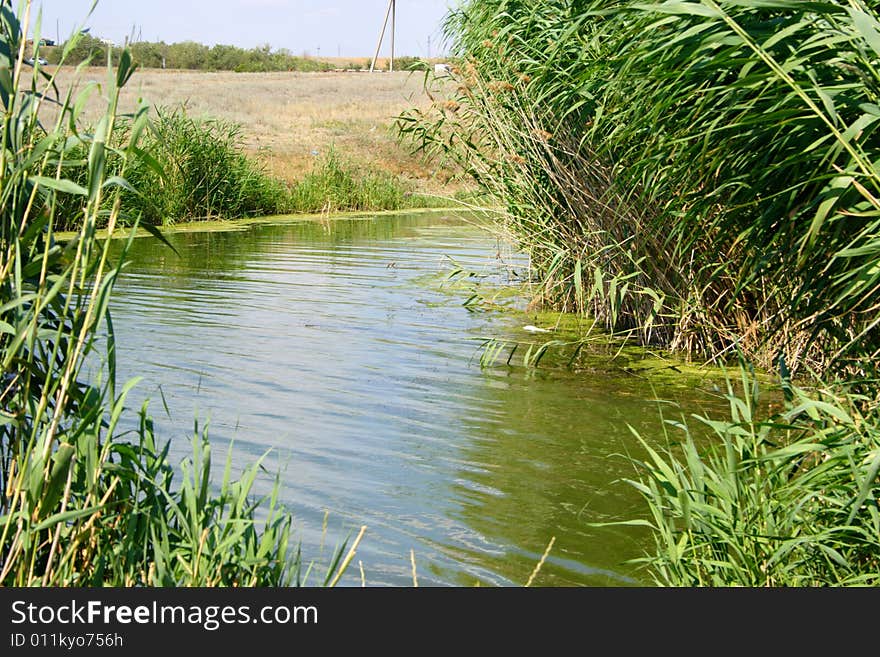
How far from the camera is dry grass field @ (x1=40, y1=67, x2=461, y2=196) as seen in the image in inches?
1030

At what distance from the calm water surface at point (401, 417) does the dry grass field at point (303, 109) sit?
19.9ft

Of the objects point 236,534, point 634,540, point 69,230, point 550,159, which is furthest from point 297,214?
point 236,534

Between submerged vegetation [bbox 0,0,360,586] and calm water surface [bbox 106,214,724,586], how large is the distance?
1.66ft

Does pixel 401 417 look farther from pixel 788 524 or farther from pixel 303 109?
pixel 303 109

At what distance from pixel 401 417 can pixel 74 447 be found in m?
3.76

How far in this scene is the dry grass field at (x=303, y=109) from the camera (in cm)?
2617

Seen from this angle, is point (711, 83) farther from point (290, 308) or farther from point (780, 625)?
point (290, 308)

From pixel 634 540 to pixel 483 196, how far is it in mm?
5464

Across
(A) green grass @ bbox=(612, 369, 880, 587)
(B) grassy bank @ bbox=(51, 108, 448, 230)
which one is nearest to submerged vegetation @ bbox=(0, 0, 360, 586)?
(A) green grass @ bbox=(612, 369, 880, 587)

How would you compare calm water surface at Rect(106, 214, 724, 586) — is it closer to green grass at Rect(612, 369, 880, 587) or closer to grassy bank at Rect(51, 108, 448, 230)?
green grass at Rect(612, 369, 880, 587)

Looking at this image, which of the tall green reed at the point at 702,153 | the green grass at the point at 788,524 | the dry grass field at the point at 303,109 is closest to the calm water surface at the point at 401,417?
the green grass at the point at 788,524

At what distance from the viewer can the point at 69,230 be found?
1503 centimetres

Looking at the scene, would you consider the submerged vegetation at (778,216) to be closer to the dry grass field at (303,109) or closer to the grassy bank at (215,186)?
the grassy bank at (215,186)

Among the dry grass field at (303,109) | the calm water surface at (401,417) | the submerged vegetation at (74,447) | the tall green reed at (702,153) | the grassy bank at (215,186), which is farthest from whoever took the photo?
the dry grass field at (303,109)
